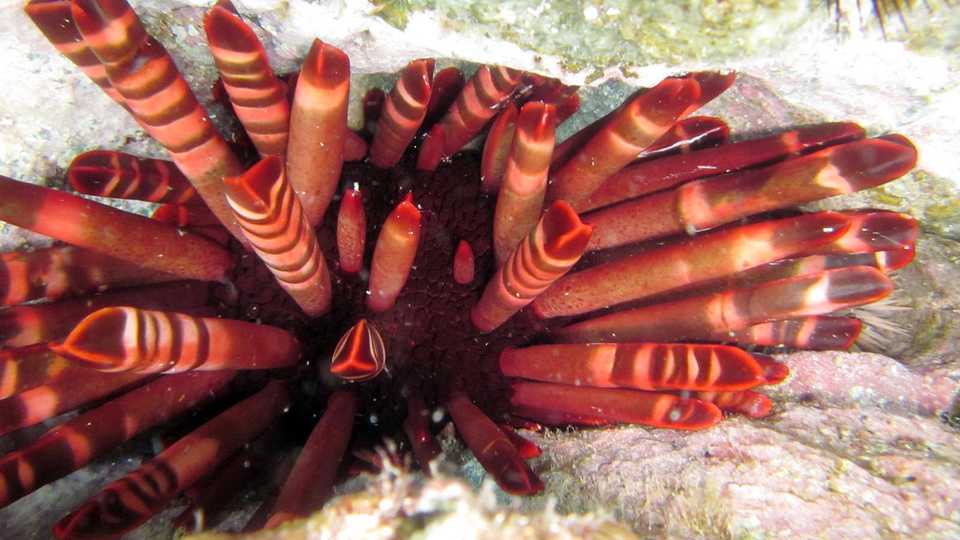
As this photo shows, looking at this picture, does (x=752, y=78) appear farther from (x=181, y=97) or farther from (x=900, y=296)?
(x=181, y=97)

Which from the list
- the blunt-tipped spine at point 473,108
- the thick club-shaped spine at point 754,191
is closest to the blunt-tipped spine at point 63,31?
the blunt-tipped spine at point 473,108

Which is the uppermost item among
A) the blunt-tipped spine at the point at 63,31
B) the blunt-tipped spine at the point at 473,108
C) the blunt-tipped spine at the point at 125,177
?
the blunt-tipped spine at the point at 63,31

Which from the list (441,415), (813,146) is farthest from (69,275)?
(813,146)

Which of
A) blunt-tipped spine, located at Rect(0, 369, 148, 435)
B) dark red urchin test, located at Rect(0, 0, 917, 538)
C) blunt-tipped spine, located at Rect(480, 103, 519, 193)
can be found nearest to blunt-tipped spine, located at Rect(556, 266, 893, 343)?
dark red urchin test, located at Rect(0, 0, 917, 538)

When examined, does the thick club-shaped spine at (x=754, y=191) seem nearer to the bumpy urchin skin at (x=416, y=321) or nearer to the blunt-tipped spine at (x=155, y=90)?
the bumpy urchin skin at (x=416, y=321)

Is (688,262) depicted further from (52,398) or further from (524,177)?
(52,398)

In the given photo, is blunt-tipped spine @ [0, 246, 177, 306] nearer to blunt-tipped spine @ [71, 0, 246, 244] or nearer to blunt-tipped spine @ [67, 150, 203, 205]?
blunt-tipped spine @ [67, 150, 203, 205]
